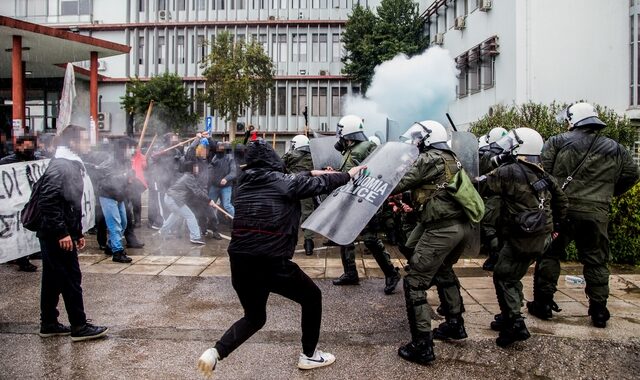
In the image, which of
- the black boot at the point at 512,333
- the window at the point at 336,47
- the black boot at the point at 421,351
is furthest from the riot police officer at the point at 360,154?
the window at the point at 336,47

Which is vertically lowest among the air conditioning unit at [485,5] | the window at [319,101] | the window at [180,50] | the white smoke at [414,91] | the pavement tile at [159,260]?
the pavement tile at [159,260]

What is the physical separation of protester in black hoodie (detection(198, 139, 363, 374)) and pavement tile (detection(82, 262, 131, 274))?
4064 mm

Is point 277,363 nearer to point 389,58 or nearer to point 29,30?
point 29,30

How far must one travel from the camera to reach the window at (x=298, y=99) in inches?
1357

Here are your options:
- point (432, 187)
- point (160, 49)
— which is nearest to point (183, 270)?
point (432, 187)

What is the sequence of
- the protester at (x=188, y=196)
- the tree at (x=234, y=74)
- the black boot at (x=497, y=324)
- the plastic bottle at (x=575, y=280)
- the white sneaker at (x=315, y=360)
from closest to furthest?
the white sneaker at (x=315, y=360) → the black boot at (x=497, y=324) → the plastic bottle at (x=575, y=280) → the protester at (x=188, y=196) → the tree at (x=234, y=74)

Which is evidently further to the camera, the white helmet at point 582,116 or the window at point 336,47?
the window at point 336,47

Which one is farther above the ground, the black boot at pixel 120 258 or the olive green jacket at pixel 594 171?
the olive green jacket at pixel 594 171

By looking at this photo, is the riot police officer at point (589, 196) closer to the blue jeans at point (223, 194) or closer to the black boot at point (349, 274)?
the black boot at point (349, 274)

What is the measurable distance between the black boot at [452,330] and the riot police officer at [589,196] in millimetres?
1031

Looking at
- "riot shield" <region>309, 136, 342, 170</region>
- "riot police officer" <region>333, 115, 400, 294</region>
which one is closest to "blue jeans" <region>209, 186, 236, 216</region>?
"riot shield" <region>309, 136, 342, 170</region>

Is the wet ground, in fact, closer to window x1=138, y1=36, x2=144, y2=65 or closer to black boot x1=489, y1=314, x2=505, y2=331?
black boot x1=489, y1=314, x2=505, y2=331

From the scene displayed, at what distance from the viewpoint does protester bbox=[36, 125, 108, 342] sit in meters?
4.48

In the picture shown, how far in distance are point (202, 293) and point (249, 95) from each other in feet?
66.3
